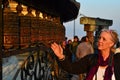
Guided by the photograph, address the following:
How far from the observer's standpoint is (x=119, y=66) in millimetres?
5949

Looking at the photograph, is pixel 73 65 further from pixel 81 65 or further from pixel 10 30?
pixel 10 30

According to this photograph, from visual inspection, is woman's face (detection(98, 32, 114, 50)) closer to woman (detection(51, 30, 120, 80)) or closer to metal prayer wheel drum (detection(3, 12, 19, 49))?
woman (detection(51, 30, 120, 80))

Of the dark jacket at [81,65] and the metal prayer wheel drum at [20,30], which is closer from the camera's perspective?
the dark jacket at [81,65]

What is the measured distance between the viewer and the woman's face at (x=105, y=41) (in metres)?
5.97

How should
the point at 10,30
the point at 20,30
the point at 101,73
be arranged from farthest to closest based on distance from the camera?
the point at 20,30
the point at 10,30
the point at 101,73

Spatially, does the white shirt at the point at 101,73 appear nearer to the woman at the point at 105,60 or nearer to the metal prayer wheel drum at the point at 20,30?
the woman at the point at 105,60

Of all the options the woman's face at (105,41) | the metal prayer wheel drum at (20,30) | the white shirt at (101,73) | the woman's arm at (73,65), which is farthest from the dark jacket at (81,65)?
the metal prayer wheel drum at (20,30)

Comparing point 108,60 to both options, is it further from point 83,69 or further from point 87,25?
point 87,25

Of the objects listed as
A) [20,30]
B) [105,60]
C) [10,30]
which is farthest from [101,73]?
[20,30]

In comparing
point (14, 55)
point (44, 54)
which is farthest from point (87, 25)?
point (14, 55)

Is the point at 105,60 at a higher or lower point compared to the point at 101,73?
higher

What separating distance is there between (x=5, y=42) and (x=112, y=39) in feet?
5.44

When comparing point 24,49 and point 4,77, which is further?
point 24,49

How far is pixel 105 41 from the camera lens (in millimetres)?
5977
